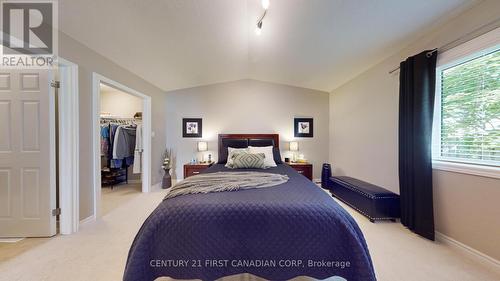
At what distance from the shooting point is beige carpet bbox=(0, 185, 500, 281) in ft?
5.38

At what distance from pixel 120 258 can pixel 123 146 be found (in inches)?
124

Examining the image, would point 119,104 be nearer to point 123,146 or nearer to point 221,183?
point 123,146

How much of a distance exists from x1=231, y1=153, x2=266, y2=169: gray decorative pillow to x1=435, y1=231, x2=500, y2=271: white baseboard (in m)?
2.28

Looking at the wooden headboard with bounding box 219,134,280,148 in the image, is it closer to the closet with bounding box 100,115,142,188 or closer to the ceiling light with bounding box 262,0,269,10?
the closet with bounding box 100,115,142,188

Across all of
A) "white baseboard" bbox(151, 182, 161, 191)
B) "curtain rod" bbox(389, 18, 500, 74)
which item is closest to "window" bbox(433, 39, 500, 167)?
"curtain rod" bbox(389, 18, 500, 74)

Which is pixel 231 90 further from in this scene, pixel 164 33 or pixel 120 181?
pixel 120 181

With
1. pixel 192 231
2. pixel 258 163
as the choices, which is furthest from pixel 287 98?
pixel 192 231

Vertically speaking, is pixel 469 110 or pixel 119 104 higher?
pixel 119 104

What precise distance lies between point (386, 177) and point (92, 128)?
428 centimetres

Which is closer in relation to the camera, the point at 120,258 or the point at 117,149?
the point at 120,258

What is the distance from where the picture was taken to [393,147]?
2877mm

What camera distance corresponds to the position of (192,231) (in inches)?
55.0

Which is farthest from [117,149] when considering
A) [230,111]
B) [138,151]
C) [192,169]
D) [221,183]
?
[221,183]

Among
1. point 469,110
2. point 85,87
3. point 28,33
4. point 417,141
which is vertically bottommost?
point 417,141
